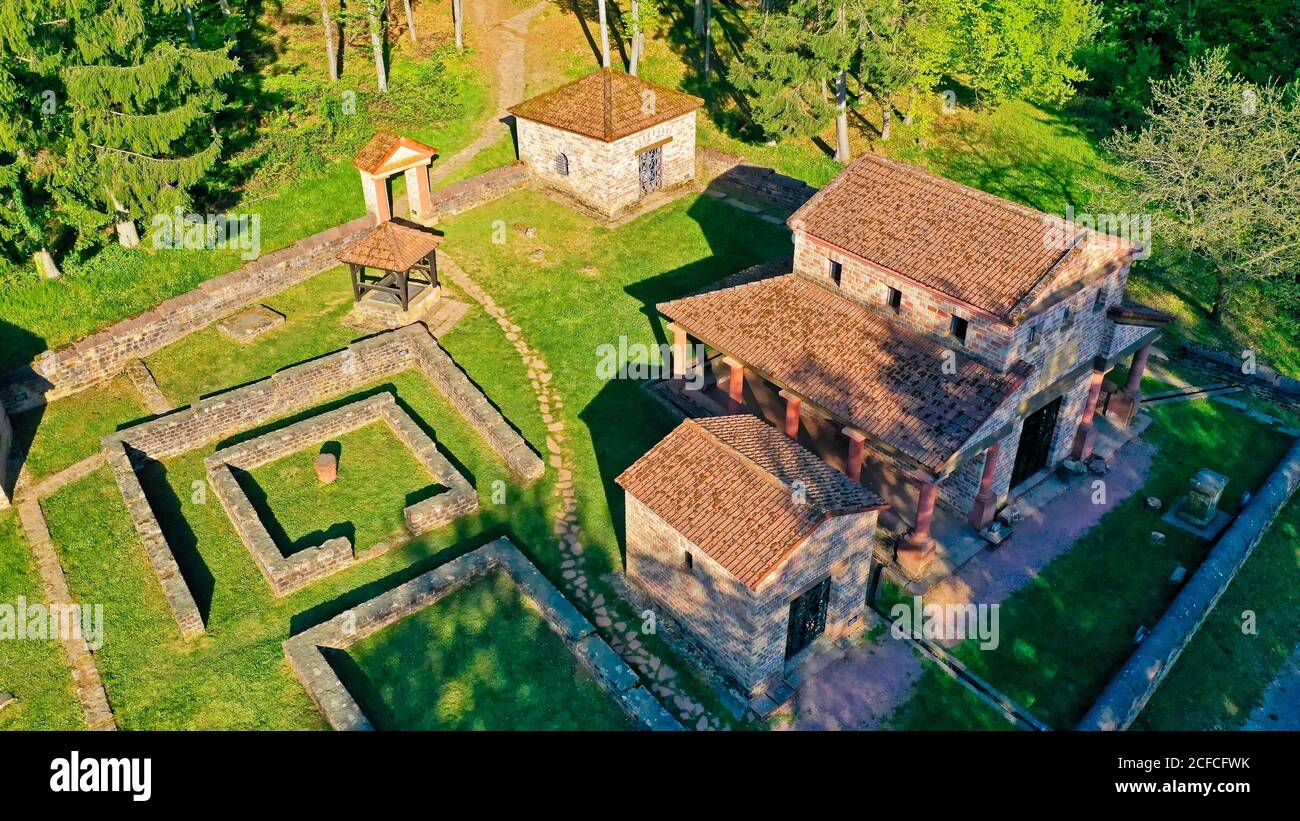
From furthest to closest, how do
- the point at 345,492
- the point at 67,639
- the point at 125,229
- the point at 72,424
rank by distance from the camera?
the point at 125,229, the point at 72,424, the point at 345,492, the point at 67,639

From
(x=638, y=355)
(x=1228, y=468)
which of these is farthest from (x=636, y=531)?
(x=1228, y=468)

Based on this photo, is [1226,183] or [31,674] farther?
[1226,183]

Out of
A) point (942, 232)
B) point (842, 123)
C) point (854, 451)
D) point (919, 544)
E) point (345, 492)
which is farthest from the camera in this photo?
point (842, 123)

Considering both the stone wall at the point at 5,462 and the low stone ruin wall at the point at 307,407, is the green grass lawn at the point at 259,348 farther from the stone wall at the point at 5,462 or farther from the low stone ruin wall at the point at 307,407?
the stone wall at the point at 5,462

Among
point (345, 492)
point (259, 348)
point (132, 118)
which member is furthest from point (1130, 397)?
point (132, 118)

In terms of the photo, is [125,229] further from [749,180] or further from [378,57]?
[749,180]

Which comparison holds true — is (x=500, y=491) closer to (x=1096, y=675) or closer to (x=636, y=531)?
(x=636, y=531)

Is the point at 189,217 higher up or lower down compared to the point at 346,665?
higher up
